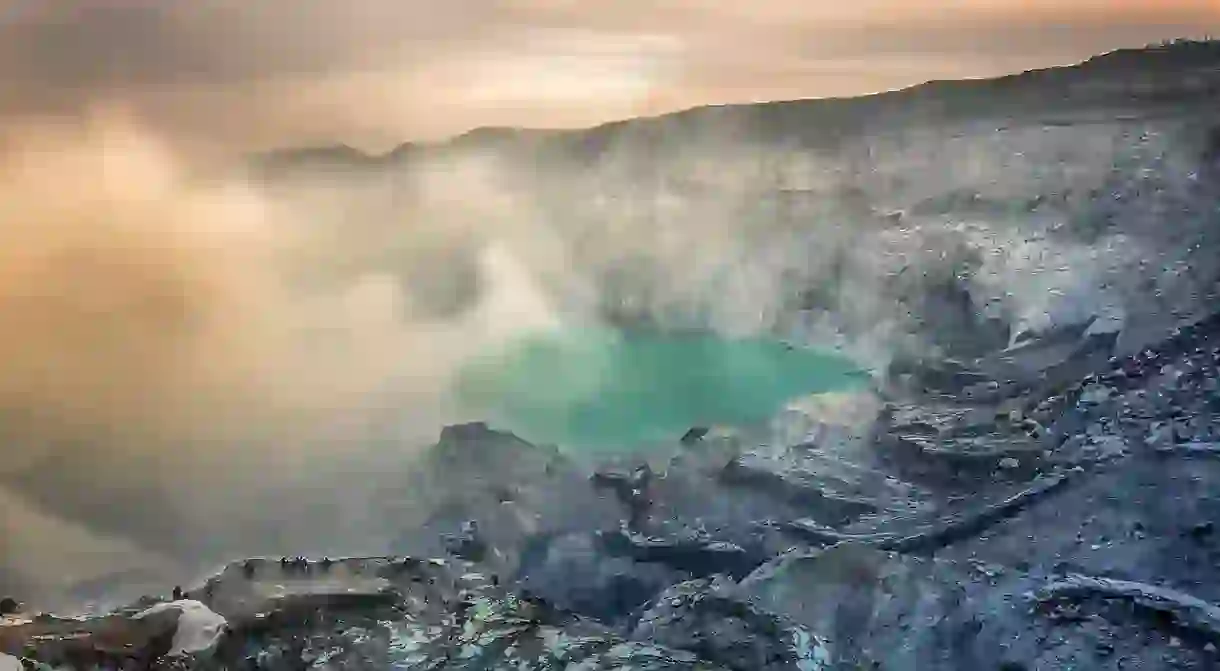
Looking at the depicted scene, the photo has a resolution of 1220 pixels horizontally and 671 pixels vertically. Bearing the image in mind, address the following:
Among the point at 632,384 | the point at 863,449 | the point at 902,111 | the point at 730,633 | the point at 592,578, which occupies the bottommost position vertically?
the point at 730,633

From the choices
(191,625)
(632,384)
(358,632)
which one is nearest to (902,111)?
(632,384)

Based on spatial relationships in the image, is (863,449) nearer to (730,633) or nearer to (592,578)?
(730,633)

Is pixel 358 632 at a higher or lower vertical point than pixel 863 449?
lower

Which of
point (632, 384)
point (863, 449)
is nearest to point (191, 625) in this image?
point (632, 384)

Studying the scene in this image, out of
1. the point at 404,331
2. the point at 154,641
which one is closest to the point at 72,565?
the point at 154,641

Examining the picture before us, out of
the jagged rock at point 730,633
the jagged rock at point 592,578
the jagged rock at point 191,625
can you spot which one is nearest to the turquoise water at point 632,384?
the jagged rock at point 592,578

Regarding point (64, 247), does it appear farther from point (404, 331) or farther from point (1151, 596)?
point (1151, 596)

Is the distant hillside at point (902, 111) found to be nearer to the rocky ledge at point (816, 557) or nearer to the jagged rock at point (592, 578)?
the rocky ledge at point (816, 557)
